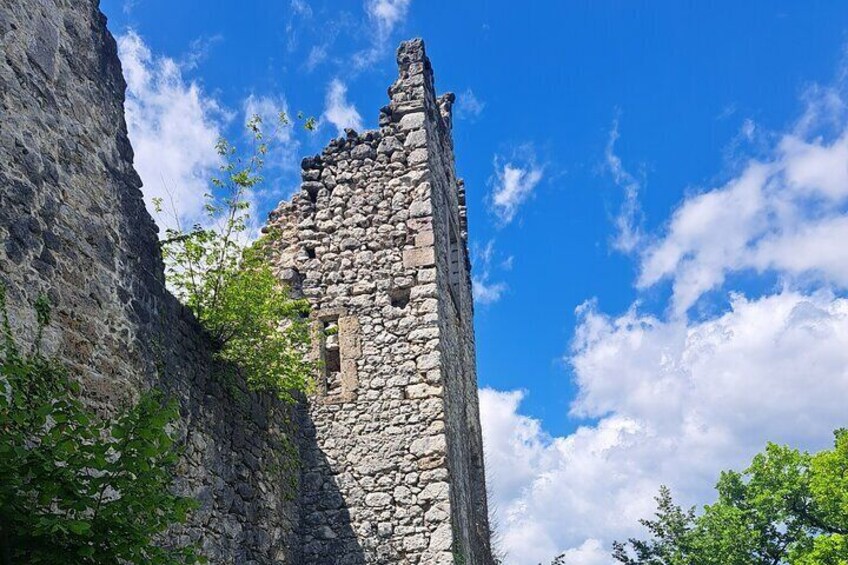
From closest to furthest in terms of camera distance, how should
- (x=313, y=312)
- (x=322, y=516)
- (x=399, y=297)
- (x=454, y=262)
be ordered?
1. (x=322, y=516)
2. (x=399, y=297)
3. (x=313, y=312)
4. (x=454, y=262)

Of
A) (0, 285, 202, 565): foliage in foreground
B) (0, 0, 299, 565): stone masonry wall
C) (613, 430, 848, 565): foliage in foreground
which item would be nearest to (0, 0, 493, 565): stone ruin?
(0, 0, 299, 565): stone masonry wall

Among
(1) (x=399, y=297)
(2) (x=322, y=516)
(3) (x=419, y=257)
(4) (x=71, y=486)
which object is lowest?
(4) (x=71, y=486)

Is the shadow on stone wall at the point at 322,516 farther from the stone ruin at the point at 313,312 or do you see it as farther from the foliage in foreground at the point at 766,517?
the foliage in foreground at the point at 766,517

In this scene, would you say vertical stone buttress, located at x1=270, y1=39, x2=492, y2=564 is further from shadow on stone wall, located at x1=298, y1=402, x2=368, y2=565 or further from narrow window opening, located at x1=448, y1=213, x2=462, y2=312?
narrow window opening, located at x1=448, y1=213, x2=462, y2=312

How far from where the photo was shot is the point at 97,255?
605 cm

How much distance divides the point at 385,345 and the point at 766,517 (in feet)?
51.2

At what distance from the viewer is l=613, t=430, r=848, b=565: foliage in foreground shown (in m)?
20.6

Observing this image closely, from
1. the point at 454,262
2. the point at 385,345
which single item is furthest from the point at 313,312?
the point at 454,262

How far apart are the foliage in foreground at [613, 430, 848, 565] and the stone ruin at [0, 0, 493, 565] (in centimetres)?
1148

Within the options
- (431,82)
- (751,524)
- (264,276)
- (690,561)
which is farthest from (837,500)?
(264,276)

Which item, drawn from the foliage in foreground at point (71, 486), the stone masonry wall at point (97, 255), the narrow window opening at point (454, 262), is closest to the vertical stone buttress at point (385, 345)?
the narrow window opening at point (454, 262)

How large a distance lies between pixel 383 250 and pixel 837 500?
15486mm

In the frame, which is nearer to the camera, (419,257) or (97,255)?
(97,255)

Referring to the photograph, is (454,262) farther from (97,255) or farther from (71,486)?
(71,486)
